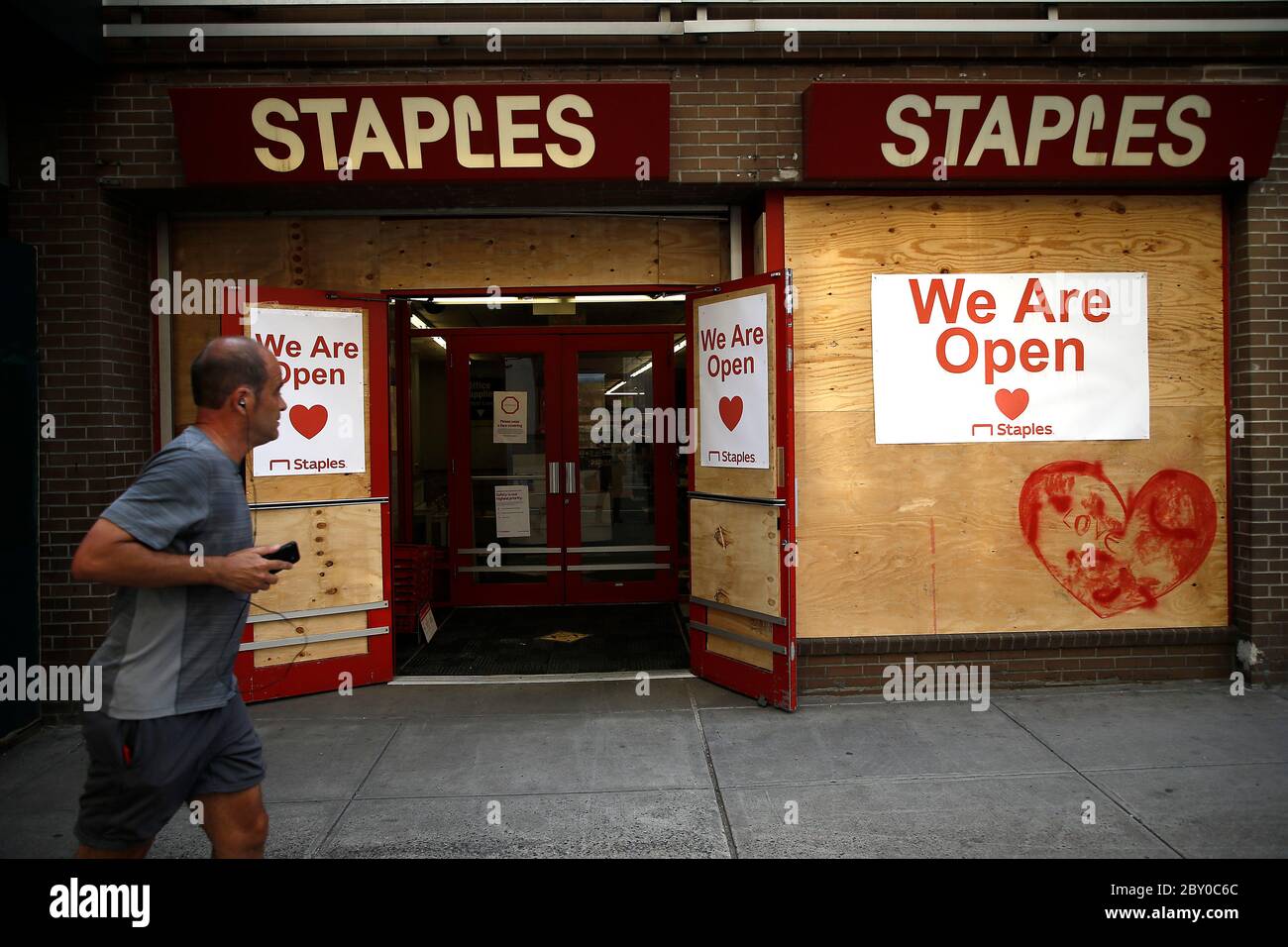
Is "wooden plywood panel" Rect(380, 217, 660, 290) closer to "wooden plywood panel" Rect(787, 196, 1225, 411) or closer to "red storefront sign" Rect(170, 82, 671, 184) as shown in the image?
"red storefront sign" Rect(170, 82, 671, 184)

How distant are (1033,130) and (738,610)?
378 cm

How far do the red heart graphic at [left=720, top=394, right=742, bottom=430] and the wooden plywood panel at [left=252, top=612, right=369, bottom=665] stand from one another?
3.00m

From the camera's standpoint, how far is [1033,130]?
5.60m

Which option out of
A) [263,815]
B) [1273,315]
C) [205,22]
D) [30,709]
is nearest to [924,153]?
[1273,315]

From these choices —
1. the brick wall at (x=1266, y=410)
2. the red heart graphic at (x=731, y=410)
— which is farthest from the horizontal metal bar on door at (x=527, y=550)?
the brick wall at (x=1266, y=410)

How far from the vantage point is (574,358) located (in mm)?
8641

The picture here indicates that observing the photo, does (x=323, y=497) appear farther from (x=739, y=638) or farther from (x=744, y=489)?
(x=739, y=638)

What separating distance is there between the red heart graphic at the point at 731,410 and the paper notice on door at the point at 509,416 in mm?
3231

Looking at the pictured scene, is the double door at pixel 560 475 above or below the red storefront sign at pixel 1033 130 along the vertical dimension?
below

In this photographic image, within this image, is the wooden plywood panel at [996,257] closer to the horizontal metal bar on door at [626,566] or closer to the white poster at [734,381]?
the white poster at [734,381]

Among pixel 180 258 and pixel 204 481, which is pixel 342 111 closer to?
pixel 180 258

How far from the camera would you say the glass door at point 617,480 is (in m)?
8.67

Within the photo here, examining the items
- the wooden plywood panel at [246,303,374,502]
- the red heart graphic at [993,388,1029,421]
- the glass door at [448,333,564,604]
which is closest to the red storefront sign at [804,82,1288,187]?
the red heart graphic at [993,388,1029,421]

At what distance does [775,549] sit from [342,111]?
404 cm
